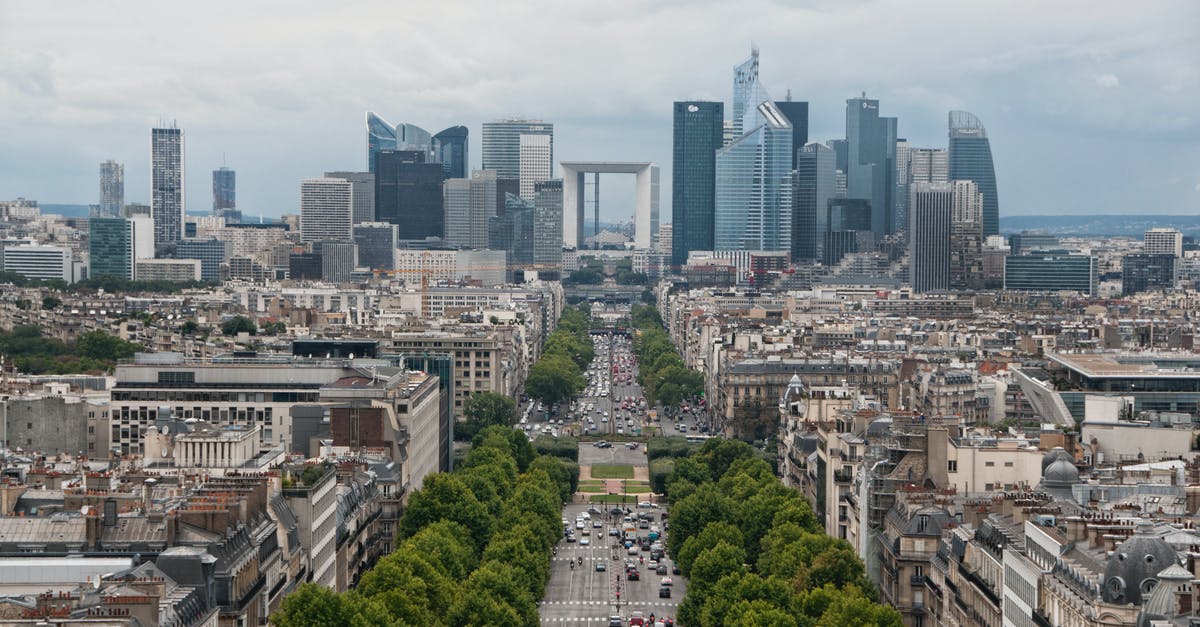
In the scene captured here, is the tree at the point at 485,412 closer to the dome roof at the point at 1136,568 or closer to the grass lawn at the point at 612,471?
the grass lawn at the point at 612,471

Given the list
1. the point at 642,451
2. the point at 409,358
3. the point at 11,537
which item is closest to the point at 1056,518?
the point at 11,537

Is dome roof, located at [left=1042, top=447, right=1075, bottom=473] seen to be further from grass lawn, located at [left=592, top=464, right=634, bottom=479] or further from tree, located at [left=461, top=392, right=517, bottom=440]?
tree, located at [left=461, top=392, right=517, bottom=440]

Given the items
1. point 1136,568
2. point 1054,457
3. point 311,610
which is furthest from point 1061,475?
point 311,610

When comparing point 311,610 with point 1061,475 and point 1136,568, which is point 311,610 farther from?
point 1061,475

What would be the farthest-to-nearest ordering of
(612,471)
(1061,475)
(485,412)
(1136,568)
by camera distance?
(485,412) → (612,471) → (1061,475) → (1136,568)

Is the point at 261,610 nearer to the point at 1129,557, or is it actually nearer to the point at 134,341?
the point at 1129,557
